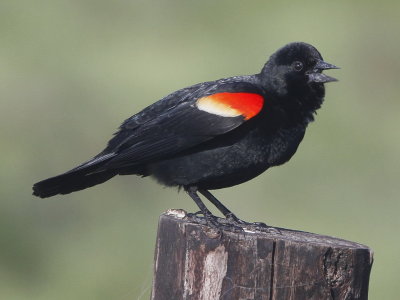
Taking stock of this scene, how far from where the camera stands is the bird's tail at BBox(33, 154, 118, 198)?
6129mm

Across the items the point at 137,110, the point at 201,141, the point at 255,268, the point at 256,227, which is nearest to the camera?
the point at 255,268

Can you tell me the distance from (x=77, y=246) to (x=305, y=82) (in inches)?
134

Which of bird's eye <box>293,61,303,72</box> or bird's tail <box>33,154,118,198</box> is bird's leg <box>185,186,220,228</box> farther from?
bird's eye <box>293,61,303,72</box>

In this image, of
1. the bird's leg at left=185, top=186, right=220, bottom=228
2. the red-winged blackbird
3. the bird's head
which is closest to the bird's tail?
the red-winged blackbird

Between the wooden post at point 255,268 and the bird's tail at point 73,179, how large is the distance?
1.19m

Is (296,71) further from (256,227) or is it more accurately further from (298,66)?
(256,227)

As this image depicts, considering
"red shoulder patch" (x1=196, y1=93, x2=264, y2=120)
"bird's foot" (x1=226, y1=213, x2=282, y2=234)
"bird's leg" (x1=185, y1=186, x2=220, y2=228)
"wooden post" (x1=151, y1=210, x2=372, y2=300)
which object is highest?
"red shoulder patch" (x1=196, y1=93, x2=264, y2=120)

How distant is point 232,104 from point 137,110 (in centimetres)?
501

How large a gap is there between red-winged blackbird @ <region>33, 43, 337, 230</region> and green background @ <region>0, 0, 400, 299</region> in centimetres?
180

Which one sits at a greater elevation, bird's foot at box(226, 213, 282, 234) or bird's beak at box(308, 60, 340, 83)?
bird's beak at box(308, 60, 340, 83)

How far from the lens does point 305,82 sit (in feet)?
21.5

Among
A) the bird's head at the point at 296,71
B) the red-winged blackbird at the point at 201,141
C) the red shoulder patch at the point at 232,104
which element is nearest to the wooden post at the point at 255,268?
the red-winged blackbird at the point at 201,141

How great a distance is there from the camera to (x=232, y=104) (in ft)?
20.0

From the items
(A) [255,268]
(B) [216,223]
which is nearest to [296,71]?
(B) [216,223]
